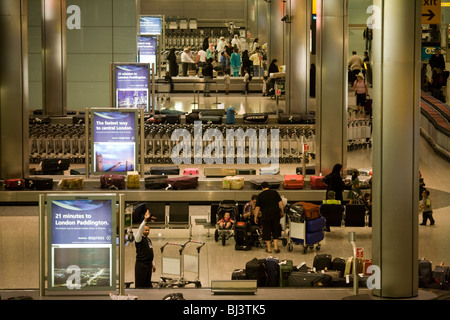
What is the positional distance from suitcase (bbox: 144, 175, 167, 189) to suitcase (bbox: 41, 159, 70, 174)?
3569 millimetres

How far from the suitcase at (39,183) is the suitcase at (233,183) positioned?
12.8 feet

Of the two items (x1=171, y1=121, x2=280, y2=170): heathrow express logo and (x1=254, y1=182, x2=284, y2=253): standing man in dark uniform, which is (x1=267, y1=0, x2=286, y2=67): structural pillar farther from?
(x1=254, y1=182, x2=284, y2=253): standing man in dark uniform

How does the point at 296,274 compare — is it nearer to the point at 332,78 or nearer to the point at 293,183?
the point at 293,183

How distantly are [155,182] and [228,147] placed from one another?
270 inches

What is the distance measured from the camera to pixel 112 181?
71.5ft

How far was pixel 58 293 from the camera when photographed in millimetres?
12906

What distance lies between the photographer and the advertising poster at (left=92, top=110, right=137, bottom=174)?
21328mm

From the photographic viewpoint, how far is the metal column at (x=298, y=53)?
3158 cm

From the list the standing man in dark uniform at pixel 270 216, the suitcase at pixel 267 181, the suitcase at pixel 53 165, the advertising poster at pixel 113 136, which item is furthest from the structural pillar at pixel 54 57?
the standing man in dark uniform at pixel 270 216

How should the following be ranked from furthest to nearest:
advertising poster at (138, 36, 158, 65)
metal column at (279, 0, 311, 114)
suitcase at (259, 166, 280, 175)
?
advertising poster at (138, 36, 158, 65), metal column at (279, 0, 311, 114), suitcase at (259, 166, 280, 175)

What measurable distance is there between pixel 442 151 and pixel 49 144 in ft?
38.3

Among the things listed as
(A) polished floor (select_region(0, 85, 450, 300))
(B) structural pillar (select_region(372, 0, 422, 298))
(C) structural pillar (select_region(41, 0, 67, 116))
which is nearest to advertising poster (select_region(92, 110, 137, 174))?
(A) polished floor (select_region(0, 85, 450, 300))

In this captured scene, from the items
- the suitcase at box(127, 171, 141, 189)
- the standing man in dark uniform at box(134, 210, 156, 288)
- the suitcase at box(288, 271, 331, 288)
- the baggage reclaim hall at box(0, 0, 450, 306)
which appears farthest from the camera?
the suitcase at box(127, 171, 141, 189)
